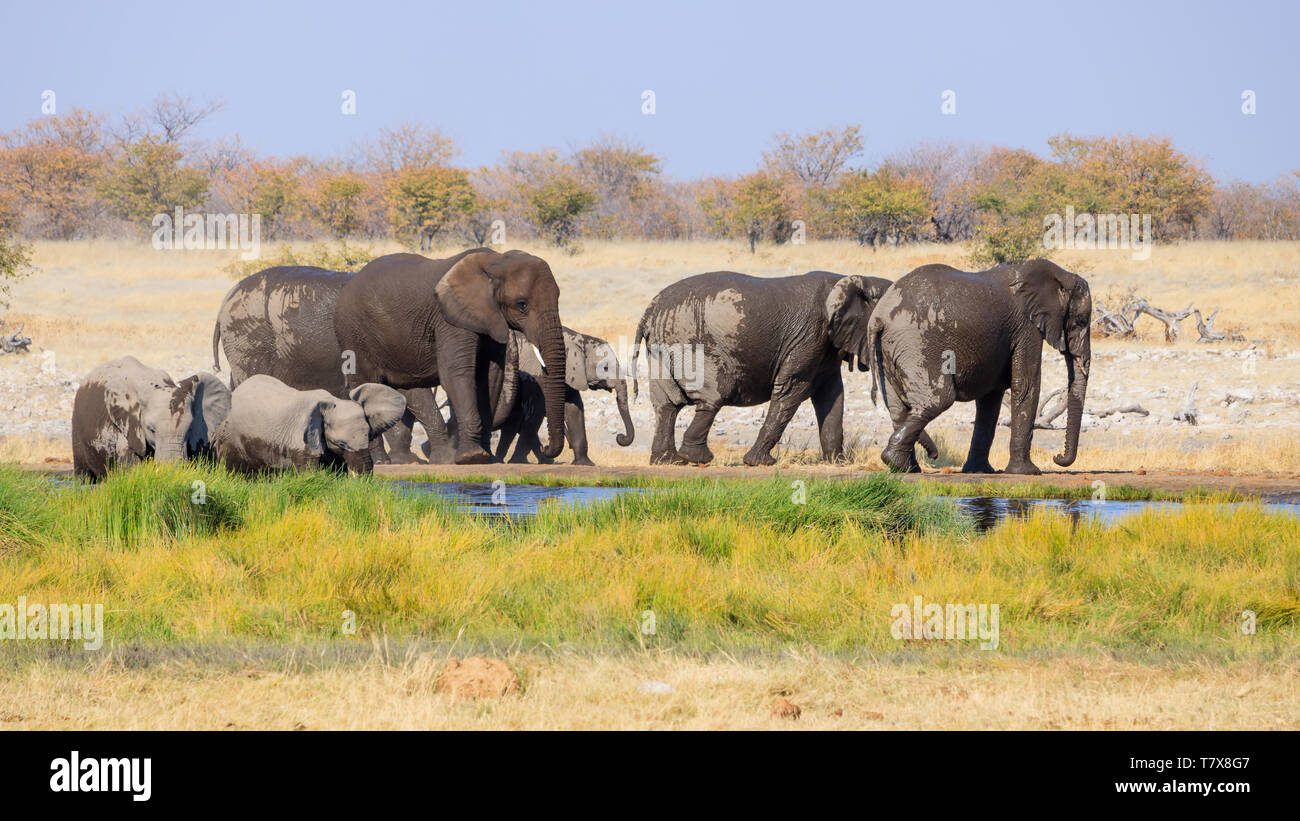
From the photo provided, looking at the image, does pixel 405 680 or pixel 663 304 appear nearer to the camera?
pixel 405 680

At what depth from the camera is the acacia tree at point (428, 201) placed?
53.2 m

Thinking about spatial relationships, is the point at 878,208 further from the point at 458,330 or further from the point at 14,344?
the point at 458,330

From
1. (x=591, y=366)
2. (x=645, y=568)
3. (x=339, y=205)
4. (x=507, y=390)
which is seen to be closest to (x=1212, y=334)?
(x=591, y=366)

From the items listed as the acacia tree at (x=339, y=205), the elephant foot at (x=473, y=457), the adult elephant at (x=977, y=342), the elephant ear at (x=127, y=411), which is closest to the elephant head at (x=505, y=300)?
the elephant foot at (x=473, y=457)

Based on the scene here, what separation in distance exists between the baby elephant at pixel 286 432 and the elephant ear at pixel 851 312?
611 centimetres

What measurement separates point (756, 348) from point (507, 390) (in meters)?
3.15

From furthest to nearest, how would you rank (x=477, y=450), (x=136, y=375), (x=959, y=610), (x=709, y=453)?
(x=709, y=453)
(x=477, y=450)
(x=136, y=375)
(x=959, y=610)

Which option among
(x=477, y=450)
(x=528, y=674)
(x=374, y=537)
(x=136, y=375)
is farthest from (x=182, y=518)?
(x=477, y=450)

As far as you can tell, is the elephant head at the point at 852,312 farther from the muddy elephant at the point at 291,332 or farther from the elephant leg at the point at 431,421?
the muddy elephant at the point at 291,332

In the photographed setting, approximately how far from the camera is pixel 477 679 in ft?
22.3

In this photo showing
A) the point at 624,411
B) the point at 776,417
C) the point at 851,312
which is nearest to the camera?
the point at 851,312

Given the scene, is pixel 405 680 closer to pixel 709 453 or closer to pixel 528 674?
pixel 528 674

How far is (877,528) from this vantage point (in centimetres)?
1116

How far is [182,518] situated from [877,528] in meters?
4.95
